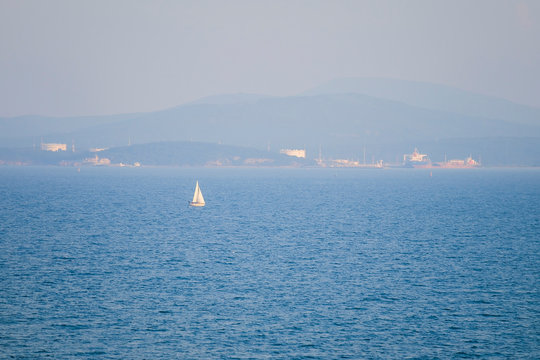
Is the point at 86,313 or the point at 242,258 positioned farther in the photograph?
the point at 242,258

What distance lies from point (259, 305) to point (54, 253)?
99.3 ft

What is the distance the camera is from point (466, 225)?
313 ft

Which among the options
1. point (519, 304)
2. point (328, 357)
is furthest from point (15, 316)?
point (519, 304)

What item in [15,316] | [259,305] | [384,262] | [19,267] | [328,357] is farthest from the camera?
[384,262]

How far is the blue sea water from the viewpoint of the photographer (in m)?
35.8

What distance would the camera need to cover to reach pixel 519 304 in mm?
44250

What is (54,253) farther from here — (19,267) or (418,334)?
(418,334)

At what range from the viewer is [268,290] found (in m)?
48.5

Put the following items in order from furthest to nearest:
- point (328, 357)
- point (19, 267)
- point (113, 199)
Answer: point (113, 199), point (19, 267), point (328, 357)

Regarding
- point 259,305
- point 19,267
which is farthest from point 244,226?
point 259,305

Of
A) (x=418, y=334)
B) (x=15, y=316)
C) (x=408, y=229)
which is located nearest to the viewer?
(x=418, y=334)

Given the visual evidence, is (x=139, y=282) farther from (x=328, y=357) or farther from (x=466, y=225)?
(x=466, y=225)

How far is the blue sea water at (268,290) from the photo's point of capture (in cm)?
3575

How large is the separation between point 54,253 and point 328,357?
4039 cm
